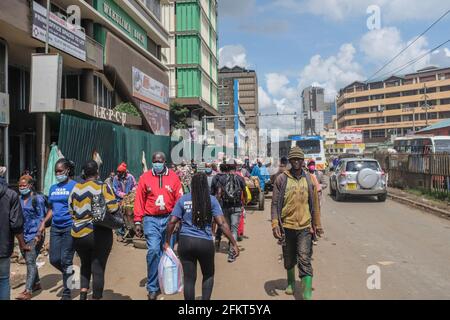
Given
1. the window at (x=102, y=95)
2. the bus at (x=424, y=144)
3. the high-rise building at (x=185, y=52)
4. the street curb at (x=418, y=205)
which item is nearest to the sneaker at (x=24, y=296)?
the street curb at (x=418, y=205)

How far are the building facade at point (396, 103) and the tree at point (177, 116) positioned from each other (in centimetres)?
5868

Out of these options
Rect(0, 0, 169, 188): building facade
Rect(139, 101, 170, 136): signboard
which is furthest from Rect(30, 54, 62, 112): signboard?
Rect(139, 101, 170, 136): signboard

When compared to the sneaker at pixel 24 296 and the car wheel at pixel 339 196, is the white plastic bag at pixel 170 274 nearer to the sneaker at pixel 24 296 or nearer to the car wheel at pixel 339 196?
the sneaker at pixel 24 296

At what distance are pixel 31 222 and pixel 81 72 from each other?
57.2 feet

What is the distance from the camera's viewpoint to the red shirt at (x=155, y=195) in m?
5.30

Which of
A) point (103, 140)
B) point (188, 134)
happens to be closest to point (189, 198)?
point (103, 140)

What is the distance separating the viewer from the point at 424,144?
90.7 feet

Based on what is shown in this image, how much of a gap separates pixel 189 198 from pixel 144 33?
2880cm

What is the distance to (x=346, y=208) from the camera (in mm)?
14594

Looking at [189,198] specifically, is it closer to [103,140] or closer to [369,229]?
[369,229]

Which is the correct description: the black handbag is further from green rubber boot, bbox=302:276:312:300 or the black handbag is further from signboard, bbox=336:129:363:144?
signboard, bbox=336:129:363:144

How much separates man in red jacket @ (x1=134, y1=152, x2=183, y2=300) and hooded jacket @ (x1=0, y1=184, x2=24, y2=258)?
4.83 feet

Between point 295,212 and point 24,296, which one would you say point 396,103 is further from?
point 24,296

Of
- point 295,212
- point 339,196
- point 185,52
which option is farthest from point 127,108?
point 185,52
